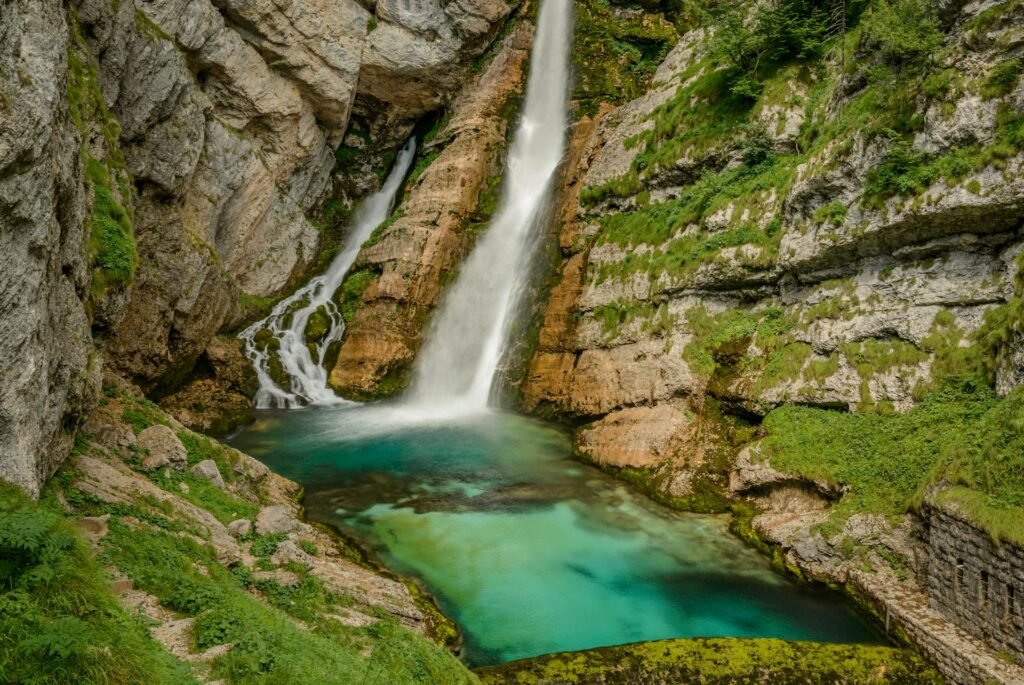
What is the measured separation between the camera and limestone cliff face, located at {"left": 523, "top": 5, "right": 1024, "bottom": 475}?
12195 mm

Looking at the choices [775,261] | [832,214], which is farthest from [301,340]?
[832,214]

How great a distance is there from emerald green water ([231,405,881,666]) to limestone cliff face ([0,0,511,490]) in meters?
5.79

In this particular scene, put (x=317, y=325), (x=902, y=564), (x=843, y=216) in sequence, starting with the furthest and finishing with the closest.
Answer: (x=317, y=325) < (x=843, y=216) < (x=902, y=564)

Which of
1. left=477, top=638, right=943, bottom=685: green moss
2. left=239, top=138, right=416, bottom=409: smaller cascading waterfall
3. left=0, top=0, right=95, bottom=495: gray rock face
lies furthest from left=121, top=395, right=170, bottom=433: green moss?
left=239, top=138, right=416, bottom=409: smaller cascading waterfall

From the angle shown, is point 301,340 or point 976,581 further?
point 301,340

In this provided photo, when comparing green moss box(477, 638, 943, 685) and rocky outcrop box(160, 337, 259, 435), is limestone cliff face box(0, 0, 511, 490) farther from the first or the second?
green moss box(477, 638, 943, 685)

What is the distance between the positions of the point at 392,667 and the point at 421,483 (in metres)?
9.37

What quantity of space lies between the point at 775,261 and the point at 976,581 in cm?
894

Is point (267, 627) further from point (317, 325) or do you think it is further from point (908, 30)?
point (317, 325)

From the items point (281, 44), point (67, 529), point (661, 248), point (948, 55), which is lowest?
point (67, 529)

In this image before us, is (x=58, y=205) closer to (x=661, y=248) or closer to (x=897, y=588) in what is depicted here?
(x=897, y=588)

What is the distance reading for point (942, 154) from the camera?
41.4 feet

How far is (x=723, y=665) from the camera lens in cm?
814

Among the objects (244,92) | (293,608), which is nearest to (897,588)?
(293,608)
